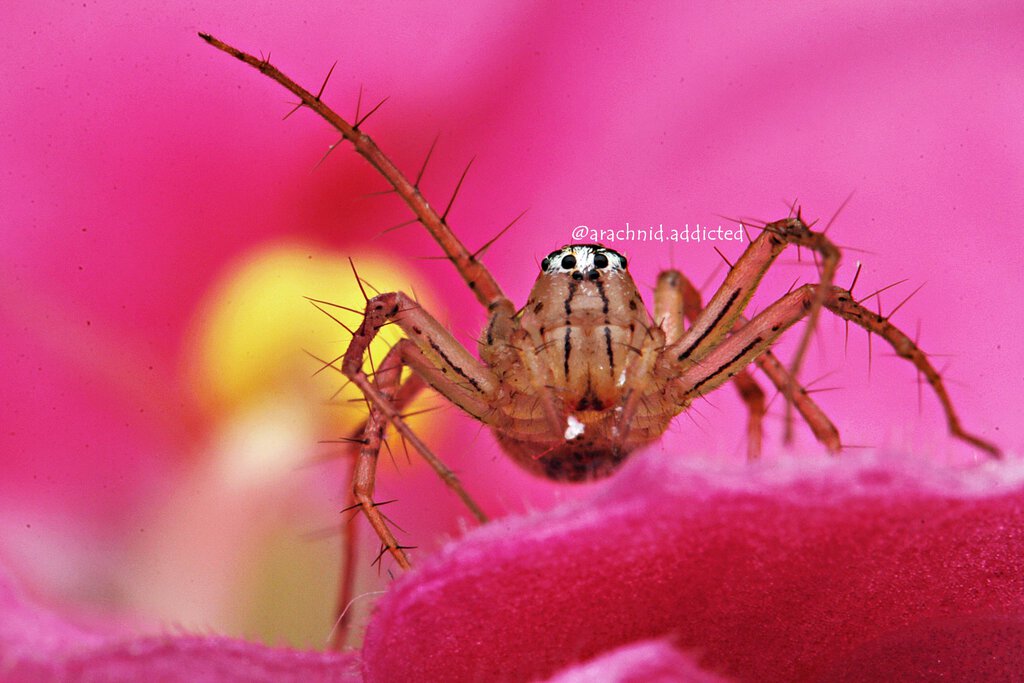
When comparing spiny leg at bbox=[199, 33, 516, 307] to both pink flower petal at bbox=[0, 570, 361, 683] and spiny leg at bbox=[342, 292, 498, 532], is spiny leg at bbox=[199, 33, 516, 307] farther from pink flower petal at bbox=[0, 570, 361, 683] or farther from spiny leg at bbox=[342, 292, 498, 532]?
pink flower petal at bbox=[0, 570, 361, 683]

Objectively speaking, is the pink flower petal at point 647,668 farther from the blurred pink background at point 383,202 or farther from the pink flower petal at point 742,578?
the blurred pink background at point 383,202

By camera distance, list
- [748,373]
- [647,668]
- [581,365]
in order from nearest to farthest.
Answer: [647,668], [581,365], [748,373]

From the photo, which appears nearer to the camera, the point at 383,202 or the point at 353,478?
the point at 353,478

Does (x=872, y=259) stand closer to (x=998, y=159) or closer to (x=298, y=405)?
(x=998, y=159)

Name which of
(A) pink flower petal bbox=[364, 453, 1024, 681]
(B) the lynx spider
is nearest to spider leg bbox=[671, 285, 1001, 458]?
(B) the lynx spider

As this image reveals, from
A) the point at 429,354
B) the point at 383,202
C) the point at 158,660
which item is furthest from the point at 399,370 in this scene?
the point at 158,660

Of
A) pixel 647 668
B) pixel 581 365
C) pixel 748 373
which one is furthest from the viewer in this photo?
pixel 748 373

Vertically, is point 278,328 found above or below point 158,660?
above

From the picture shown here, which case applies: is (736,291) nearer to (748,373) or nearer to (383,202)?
Answer: (748,373)
